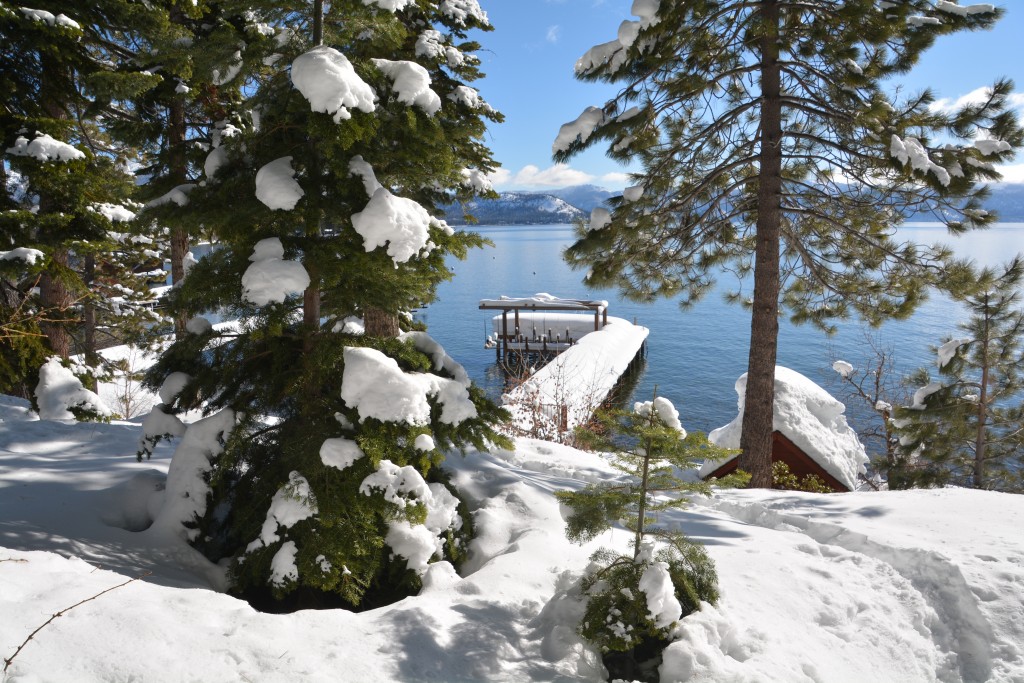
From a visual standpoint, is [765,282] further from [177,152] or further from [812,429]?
[177,152]

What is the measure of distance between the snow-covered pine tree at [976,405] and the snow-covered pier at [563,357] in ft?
21.0

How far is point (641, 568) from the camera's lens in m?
3.35

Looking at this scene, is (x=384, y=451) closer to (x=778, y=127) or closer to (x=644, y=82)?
(x=644, y=82)

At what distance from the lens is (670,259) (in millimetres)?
8930

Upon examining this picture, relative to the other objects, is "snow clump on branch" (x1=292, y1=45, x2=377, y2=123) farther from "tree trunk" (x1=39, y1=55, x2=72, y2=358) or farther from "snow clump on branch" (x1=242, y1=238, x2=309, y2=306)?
"tree trunk" (x1=39, y1=55, x2=72, y2=358)

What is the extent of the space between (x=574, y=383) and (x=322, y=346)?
18.3 m

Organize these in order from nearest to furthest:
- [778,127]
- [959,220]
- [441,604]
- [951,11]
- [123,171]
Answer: [441,604], [951,11], [959,220], [778,127], [123,171]

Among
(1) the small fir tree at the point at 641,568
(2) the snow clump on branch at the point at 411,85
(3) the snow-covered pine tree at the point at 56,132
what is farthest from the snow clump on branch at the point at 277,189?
(3) the snow-covered pine tree at the point at 56,132

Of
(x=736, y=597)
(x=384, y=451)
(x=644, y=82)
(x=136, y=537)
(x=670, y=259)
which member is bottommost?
(x=736, y=597)

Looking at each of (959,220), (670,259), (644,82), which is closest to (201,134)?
(644,82)

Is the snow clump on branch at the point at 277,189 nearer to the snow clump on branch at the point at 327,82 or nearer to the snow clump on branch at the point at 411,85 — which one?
the snow clump on branch at the point at 327,82

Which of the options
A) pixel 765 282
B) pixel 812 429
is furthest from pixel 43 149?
pixel 812 429

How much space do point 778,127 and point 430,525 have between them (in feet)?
23.4

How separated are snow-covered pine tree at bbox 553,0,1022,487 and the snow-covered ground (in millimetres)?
3463
